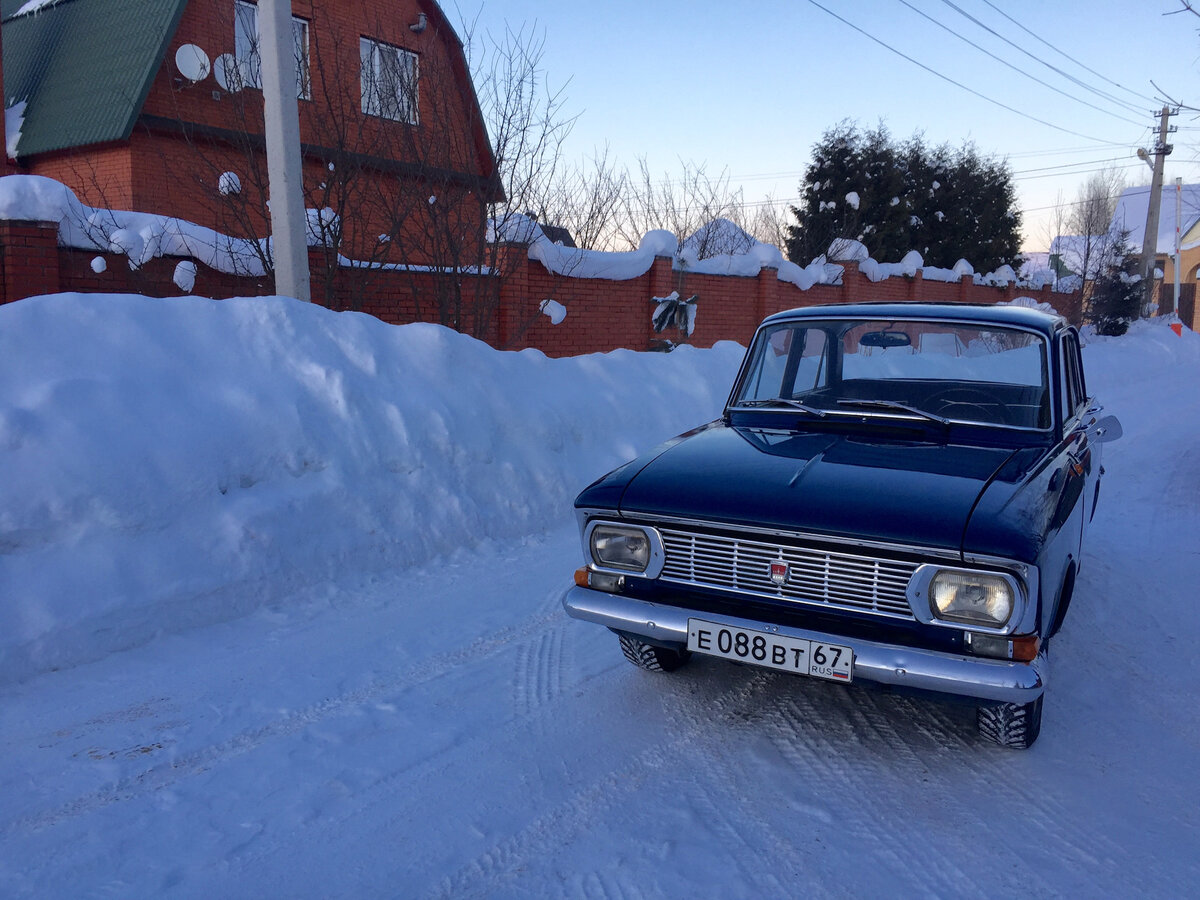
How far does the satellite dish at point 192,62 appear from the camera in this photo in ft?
40.0

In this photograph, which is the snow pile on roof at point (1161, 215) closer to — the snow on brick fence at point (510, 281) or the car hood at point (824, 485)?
the snow on brick fence at point (510, 281)

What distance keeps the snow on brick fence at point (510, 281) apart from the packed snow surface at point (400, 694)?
2.03m

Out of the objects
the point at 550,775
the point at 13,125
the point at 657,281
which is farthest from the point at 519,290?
the point at 13,125

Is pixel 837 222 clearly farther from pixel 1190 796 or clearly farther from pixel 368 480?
pixel 1190 796

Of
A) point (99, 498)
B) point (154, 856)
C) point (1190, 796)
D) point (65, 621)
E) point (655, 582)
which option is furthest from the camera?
point (99, 498)

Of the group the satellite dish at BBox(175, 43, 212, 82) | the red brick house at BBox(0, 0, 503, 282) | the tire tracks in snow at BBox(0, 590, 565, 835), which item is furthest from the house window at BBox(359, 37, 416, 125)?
the tire tracks in snow at BBox(0, 590, 565, 835)

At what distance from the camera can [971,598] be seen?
292 cm

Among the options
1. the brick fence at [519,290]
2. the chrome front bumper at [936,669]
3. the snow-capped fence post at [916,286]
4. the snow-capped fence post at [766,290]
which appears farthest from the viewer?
the snow-capped fence post at [916,286]

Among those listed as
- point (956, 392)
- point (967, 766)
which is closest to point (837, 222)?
point (956, 392)

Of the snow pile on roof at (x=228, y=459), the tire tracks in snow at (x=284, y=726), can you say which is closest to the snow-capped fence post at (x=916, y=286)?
the snow pile on roof at (x=228, y=459)

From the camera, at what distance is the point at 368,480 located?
5668 mm

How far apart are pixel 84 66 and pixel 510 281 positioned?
9283mm

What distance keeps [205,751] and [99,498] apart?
5.94 ft

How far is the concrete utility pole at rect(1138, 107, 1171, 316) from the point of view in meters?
31.5
